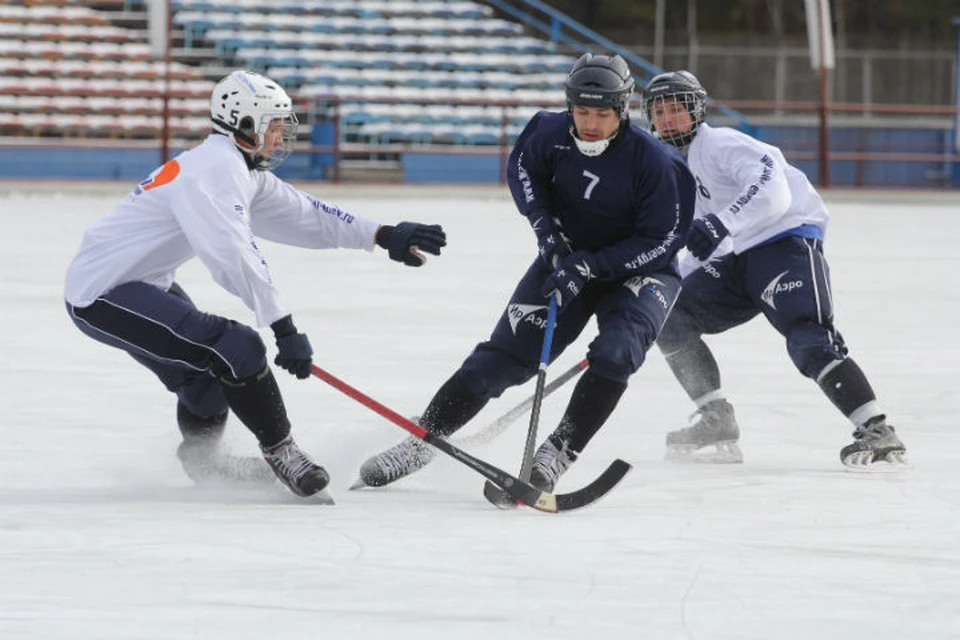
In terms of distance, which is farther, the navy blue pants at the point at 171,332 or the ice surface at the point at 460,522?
the navy blue pants at the point at 171,332

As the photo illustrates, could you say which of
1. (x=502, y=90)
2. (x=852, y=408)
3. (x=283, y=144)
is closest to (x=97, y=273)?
(x=283, y=144)

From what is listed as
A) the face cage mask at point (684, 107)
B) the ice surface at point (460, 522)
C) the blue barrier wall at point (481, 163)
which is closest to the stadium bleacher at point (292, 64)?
the blue barrier wall at point (481, 163)

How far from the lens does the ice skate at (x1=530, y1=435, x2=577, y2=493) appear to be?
4.34 m

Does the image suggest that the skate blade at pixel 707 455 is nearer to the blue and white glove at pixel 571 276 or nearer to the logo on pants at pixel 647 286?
the logo on pants at pixel 647 286

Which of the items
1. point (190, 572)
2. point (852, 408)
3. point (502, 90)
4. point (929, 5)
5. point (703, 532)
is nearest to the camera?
point (190, 572)

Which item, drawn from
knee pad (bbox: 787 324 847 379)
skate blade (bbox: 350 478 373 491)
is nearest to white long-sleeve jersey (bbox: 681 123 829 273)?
knee pad (bbox: 787 324 847 379)

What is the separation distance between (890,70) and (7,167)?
11603 millimetres

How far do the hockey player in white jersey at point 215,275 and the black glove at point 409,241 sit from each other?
320 millimetres

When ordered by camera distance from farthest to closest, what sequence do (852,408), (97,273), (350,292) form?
(350,292), (852,408), (97,273)

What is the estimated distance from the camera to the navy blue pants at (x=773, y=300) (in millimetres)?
5000

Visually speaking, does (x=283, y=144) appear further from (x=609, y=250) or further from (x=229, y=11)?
(x=229, y=11)

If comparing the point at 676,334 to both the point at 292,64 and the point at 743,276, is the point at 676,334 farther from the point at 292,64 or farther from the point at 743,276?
the point at 292,64

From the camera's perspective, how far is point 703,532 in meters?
3.99

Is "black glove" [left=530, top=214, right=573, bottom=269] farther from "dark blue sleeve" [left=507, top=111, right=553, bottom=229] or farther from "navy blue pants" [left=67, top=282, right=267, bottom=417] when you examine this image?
"navy blue pants" [left=67, top=282, right=267, bottom=417]
